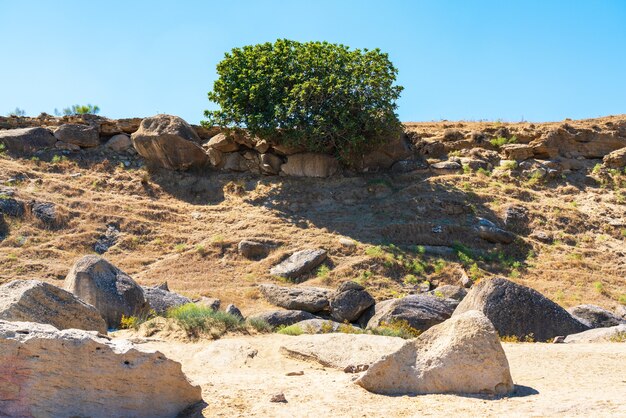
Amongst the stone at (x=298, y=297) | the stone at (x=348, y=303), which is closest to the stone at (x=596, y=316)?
the stone at (x=348, y=303)

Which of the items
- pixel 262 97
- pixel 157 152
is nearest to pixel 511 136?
pixel 262 97

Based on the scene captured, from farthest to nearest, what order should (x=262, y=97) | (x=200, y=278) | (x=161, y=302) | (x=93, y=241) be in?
(x=262, y=97), (x=93, y=241), (x=200, y=278), (x=161, y=302)

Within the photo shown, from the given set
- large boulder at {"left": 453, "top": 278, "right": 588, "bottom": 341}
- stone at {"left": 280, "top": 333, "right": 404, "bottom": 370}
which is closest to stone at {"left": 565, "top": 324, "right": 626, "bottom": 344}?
large boulder at {"left": 453, "top": 278, "right": 588, "bottom": 341}

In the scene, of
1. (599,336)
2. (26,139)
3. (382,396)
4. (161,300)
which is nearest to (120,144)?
(26,139)

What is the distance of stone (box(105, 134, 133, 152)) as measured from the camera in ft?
82.8

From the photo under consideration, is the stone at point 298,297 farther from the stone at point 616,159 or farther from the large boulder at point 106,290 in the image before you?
the stone at point 616,159

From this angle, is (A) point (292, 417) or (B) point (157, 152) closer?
(A) point (292, 417)

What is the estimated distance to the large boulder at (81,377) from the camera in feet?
18.8

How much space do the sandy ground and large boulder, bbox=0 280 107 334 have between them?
121 centimetres

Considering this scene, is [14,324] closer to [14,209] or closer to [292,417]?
[292,417]

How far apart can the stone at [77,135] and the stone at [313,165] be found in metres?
7.48

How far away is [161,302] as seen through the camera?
13.1 metres

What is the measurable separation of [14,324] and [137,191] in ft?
58.4

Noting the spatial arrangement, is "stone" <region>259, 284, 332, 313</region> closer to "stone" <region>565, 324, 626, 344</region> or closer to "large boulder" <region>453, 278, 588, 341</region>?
"large boulder" <region>453, 278, 588, 341</region>
